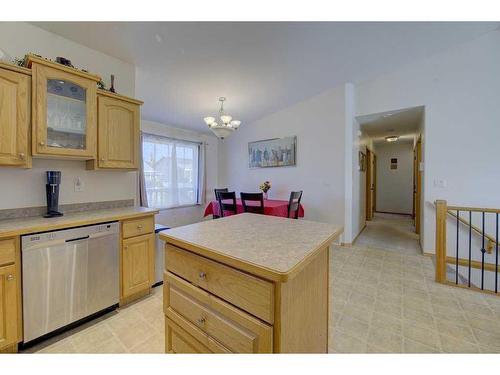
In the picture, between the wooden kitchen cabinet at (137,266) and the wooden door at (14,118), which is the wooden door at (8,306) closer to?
the wooden kitchen cabinet at (137,266)

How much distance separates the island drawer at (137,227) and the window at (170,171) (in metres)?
2.21

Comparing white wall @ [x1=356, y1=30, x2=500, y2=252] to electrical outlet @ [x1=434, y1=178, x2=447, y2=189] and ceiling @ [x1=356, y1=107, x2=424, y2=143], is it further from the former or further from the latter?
ceiling @ [x1=356, y1=107, x2=424, y2=143]

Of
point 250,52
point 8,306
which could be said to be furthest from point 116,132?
point 250,52

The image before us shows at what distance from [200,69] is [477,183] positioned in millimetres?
4010

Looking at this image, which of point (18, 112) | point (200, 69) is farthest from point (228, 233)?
point (200, 69)

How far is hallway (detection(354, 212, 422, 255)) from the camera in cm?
364

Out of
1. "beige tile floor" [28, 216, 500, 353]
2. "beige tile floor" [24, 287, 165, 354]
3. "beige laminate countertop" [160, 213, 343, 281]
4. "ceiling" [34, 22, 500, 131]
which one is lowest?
"beige tile floor" [24, 287, 165, 354]

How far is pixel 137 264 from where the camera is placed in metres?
2.04

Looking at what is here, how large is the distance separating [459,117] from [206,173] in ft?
15.2

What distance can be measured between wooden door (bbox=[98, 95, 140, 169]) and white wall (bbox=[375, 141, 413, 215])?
24.1ft

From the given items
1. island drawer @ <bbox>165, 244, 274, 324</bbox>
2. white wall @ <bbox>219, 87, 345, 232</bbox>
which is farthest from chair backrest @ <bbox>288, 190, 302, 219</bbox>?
island drawer @ <bbox>165, 244, 274, 324</bbox>

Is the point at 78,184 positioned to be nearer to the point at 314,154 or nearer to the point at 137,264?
the point at 137,264
